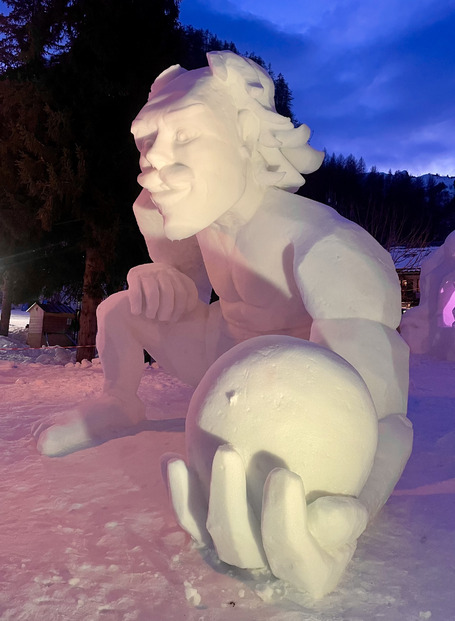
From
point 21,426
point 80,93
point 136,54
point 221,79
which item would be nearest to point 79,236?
point 80,93

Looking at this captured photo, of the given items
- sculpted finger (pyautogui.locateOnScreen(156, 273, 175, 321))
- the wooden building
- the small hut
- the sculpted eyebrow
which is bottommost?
the small hut

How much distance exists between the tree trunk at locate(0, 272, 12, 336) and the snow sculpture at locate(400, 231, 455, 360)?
6463mm

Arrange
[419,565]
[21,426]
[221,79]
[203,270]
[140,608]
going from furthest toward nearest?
1. [21,426]
2. [203,270]
3. [221,79]
4. [419,565]
5. [140,608]

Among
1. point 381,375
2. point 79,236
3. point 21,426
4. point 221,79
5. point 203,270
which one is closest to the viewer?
point 381,375

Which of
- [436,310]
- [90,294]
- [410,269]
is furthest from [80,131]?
[410,269]

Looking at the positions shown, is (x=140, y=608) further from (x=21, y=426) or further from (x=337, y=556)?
(x=21, y=426)

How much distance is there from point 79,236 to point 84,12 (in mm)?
3244

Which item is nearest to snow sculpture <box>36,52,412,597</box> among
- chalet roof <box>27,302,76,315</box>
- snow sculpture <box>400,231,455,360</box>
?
snow sculpture <box>400,231,455,360</box>

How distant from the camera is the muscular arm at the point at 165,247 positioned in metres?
1.97

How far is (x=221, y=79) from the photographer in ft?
5.16

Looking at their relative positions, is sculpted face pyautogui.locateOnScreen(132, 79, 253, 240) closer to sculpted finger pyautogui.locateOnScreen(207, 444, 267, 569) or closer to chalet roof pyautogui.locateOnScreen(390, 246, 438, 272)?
sculpted finger pyautogui.locateOnScreen(207, 444, 267, 569)

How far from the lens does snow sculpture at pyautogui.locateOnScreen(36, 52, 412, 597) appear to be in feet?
3.23

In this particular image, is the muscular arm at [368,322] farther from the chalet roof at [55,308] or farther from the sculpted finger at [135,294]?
the chalet roof at [55,308]

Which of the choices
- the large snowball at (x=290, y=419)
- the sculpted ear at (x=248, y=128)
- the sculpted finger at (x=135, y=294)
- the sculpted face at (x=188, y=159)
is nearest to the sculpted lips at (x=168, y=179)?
the sculpted face at (x=188, y=159)
